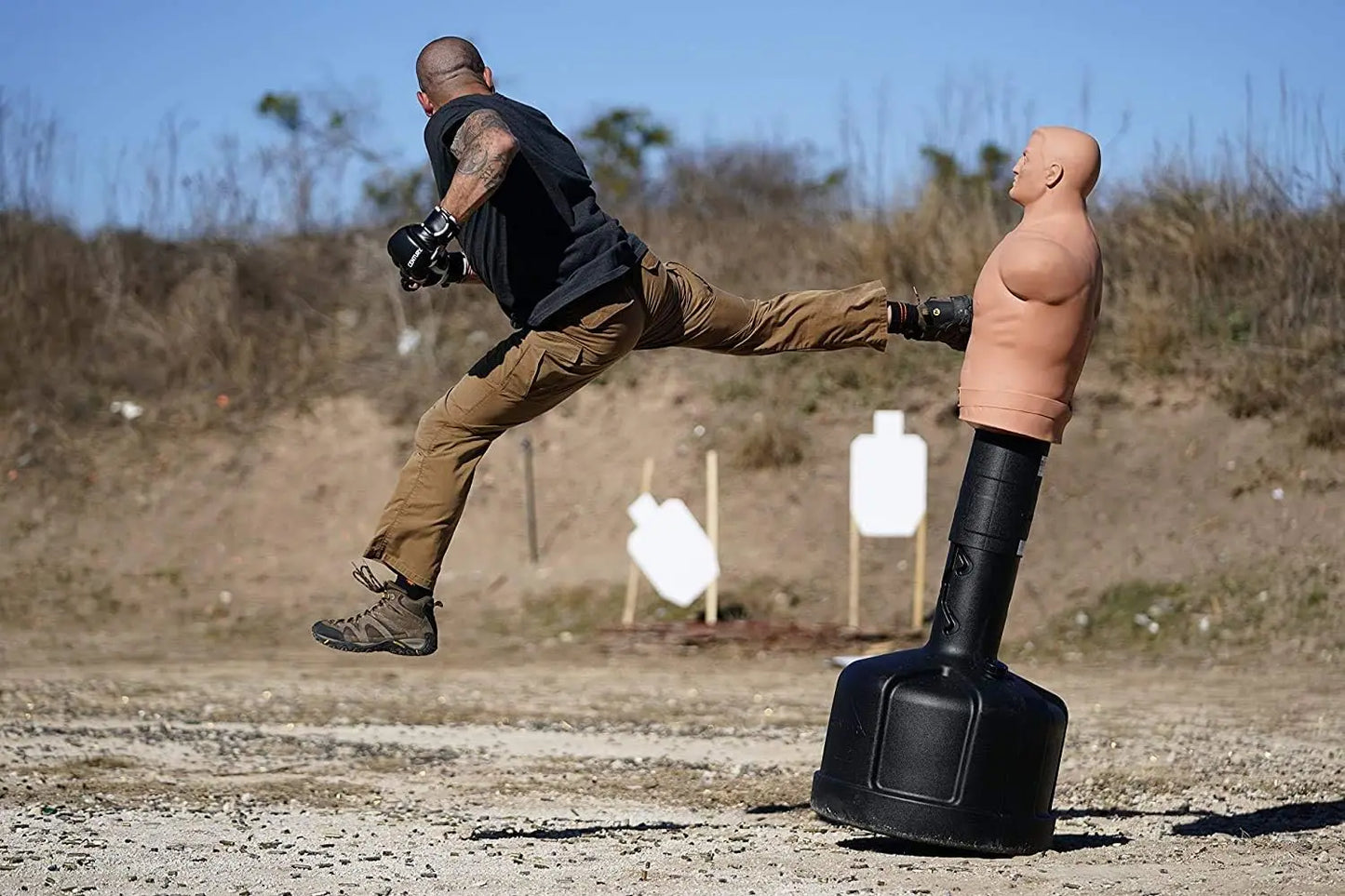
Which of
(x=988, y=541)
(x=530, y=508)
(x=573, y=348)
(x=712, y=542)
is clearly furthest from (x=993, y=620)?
(x=530, y=508)

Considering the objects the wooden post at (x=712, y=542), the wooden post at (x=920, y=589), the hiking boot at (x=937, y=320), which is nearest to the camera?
the hiking boot at (x=937, y=320)

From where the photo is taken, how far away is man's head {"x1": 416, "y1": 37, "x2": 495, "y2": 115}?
4.98m

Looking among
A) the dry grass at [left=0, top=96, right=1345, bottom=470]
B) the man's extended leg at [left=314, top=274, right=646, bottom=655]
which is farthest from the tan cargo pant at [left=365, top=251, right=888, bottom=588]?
the dry grass at [left=0, top=96, right=1345, bottom=470]

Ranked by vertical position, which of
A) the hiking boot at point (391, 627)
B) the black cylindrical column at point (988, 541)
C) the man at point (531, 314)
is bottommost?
the hiking boot at point (391, 627)

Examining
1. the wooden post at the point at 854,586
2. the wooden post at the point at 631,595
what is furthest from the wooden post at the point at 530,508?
the wooden post at the point at 854,586

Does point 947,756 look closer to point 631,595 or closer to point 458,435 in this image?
point 458,435

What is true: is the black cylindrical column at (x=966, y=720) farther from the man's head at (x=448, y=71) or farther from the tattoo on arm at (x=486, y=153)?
the man's head at (x=448, y=71)

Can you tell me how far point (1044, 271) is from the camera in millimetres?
4516

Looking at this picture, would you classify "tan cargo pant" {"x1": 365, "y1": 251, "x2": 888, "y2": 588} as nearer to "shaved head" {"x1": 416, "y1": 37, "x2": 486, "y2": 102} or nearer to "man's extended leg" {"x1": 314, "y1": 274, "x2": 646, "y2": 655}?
"man's extended leg" {"x1": 314, "y1": 274, "x2": 646, "y2": 655}

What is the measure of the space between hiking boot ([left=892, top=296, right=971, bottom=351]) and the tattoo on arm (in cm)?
132

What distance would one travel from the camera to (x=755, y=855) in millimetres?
4617

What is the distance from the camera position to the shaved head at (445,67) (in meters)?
4.98

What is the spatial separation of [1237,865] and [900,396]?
1214 cm

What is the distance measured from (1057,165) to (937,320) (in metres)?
0.61
